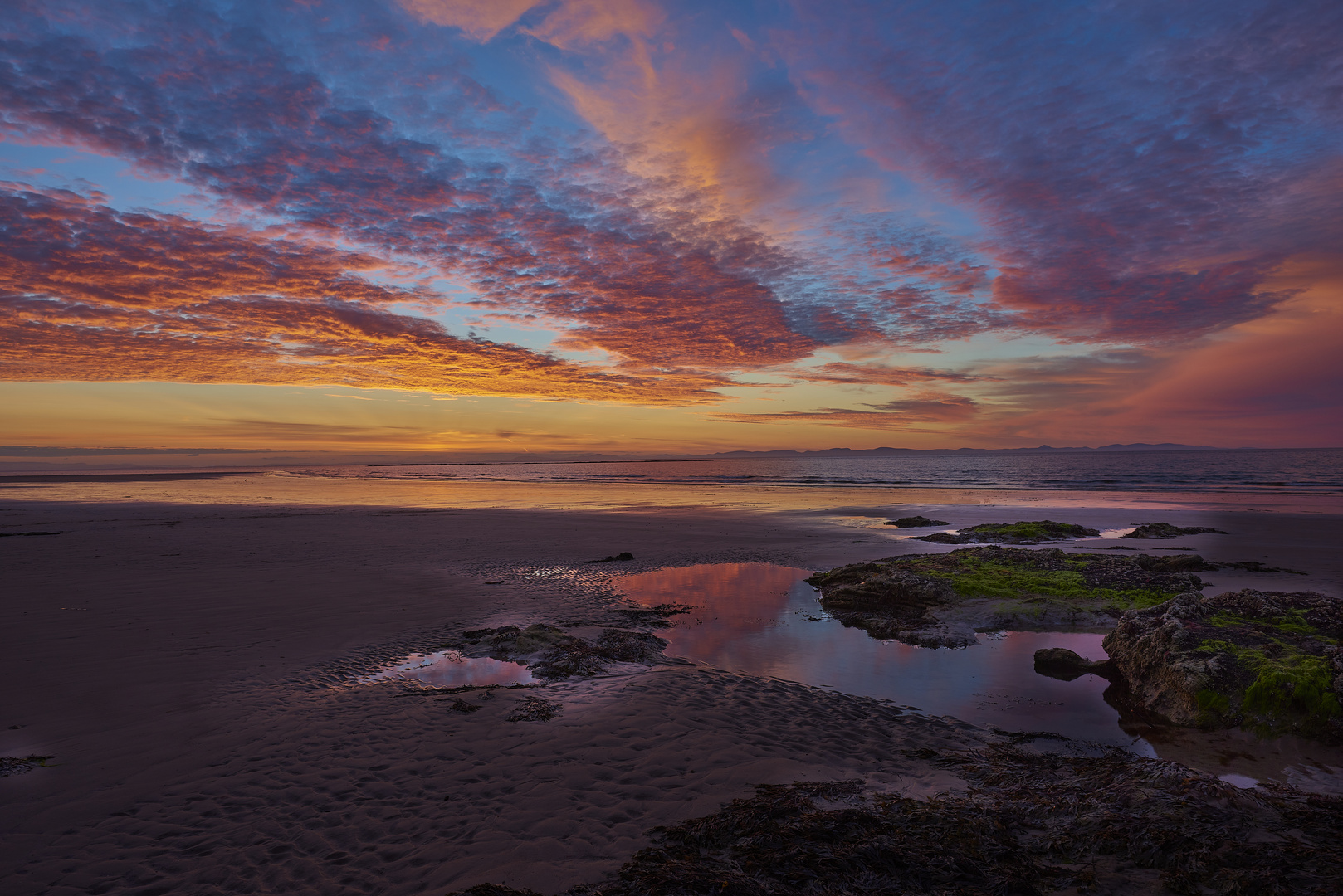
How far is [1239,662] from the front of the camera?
23.5 feet

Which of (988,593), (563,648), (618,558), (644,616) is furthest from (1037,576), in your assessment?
(618,558)

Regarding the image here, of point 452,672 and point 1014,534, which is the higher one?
point 1014,534

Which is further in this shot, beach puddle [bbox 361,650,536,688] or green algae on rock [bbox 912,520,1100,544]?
green algae on rock [bbox 912,520,1100,544]

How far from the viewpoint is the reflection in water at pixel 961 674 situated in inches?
240

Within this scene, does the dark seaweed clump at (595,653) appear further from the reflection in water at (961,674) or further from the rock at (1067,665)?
the rock at (1067,665)

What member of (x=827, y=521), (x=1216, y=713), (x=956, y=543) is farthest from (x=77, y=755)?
(x=827, y=521)

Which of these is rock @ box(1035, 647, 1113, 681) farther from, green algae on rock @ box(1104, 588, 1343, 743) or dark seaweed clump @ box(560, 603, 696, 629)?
dark seaweed clump @ box(560, 603, 696, 629)

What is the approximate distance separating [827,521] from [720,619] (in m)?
18.8

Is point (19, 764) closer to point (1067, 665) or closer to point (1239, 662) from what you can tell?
point (1067, 665)

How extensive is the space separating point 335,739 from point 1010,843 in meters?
6.52

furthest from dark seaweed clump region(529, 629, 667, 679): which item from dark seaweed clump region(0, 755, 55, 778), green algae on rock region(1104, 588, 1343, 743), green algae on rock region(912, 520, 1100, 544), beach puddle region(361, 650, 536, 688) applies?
green algae on rock region(912, 520, 1100, 544)

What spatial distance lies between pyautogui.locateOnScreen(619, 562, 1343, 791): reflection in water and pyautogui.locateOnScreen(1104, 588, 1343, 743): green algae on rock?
0.99 feet

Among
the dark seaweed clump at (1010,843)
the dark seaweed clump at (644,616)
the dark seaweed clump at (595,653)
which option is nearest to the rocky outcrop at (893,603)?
the dark seaweed clump at (644,616)

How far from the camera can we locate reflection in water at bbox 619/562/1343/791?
6086 millimetres
